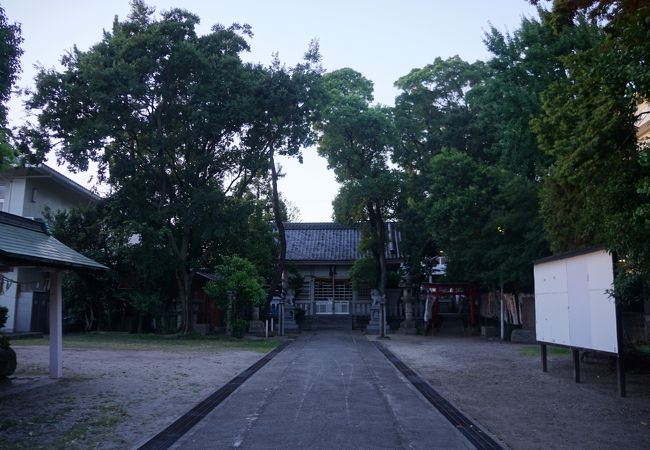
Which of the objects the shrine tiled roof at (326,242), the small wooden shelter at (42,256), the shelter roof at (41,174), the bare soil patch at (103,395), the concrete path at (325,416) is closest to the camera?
the concrete path at (325,416)

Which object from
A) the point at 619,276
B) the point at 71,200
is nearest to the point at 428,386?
the point at 619,276

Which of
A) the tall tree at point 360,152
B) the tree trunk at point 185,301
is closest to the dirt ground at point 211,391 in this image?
the tree trunk at point 185,301

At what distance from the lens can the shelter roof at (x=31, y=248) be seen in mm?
9086

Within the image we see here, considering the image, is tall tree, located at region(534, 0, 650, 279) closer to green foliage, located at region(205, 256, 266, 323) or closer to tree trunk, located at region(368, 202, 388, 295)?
green foliage, located at region(205, 256, 266, 323)

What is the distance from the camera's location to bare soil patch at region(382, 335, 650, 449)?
711 centimetres

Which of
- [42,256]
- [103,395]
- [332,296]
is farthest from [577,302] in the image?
[332,296]

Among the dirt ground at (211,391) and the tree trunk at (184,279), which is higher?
the tree trunk at (184,279)

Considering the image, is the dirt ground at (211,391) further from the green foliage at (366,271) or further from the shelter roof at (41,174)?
the green foliage at (366,271)

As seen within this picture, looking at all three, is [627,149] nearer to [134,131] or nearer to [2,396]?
[2,396]

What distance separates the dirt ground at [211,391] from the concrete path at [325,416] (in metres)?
0.69

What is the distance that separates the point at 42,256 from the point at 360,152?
2195 centimetres

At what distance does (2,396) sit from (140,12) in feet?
60.8

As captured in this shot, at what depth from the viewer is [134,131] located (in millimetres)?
23938

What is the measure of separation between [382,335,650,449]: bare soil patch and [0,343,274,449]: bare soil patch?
481cm
